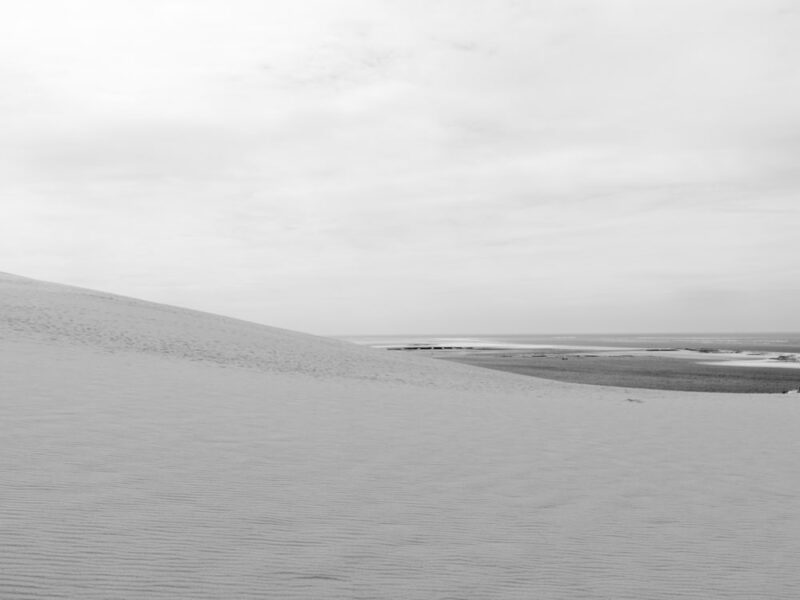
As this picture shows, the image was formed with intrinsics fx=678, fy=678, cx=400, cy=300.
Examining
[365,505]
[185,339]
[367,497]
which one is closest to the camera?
[365,505]

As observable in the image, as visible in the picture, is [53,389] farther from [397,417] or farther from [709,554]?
[709,554]

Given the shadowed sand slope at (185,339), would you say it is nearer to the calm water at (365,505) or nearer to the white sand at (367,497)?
the white sand at (367,497)

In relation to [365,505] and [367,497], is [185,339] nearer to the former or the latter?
[367,497]

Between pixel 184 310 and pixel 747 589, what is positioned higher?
pixel 184 310

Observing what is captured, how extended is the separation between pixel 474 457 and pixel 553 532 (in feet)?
9.78

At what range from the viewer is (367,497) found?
6.62 meters

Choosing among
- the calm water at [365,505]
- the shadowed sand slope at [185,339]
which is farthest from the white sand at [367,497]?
the shadowed sand slope at [185,339]

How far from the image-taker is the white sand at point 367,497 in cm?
473

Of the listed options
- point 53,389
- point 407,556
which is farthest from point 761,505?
point 53,389

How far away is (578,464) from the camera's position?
895 centimetres

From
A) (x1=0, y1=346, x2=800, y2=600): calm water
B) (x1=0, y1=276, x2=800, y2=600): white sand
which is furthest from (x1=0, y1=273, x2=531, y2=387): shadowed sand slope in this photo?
(x1=0, y1=346, x2=800, y2=600): calm water

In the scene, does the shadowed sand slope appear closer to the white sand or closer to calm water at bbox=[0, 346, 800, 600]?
the white sand

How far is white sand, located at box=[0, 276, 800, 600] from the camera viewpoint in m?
4.73

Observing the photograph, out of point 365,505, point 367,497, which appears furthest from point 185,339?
point 365,505
